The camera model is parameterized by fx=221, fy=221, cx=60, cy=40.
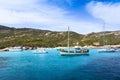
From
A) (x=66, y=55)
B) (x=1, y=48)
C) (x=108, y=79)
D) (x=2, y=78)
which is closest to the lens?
(x=108, y=79)

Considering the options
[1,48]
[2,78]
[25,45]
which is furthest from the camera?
[25,45]

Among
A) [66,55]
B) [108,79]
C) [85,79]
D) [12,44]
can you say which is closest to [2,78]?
[85,79]

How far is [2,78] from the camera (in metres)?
42.8

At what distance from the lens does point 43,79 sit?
40.3 meters

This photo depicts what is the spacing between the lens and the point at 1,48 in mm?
183250

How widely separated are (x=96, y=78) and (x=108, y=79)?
7.12ft

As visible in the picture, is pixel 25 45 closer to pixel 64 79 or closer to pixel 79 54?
pixel 79 54

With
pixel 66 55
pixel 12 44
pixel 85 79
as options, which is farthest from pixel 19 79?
pixel 12 44

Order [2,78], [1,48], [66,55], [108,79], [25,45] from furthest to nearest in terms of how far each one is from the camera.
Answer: [25,45], [1,48], [66,55], [2,78], [108,79]

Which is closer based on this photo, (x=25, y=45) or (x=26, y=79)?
(x=26, y=79)

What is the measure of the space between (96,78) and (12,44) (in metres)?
166

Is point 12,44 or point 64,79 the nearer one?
point 64,79

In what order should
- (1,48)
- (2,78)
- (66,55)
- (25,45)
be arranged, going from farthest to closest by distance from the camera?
(25,45) < (1,48) < (66,55) < (2,78)

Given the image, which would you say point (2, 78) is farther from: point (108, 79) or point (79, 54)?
point (79, 54)
